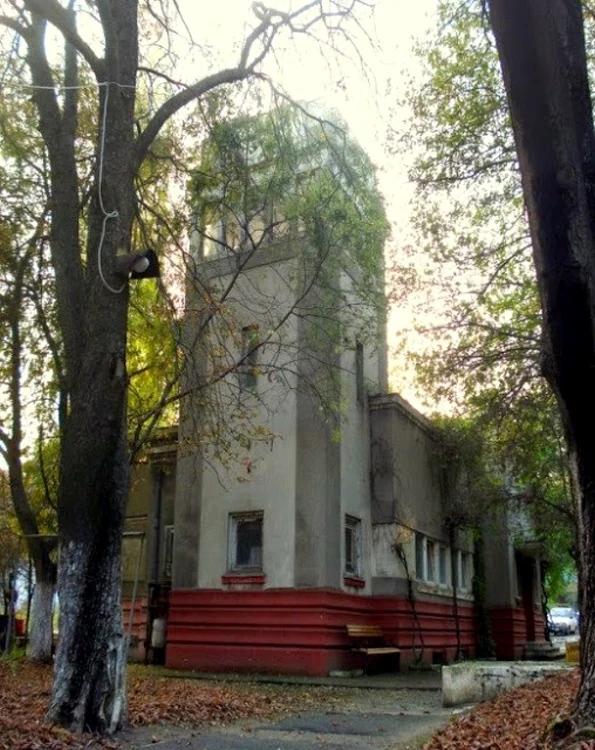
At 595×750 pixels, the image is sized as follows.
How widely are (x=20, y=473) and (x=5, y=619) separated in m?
7.81

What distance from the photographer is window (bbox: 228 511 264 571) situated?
17.2m

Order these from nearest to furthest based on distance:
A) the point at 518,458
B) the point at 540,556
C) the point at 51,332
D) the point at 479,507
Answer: the point at 51,332, the point at 518,458, the point at 479,507, the point at 540,556

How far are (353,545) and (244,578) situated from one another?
269cm

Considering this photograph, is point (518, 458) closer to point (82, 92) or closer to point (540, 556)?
point (540, 556)

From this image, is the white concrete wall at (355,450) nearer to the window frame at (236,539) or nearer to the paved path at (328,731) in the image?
the window frame at (236,539)

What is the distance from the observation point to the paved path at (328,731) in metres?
8.19

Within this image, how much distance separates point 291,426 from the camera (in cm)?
1712

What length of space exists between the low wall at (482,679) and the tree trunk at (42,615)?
8.71 meters

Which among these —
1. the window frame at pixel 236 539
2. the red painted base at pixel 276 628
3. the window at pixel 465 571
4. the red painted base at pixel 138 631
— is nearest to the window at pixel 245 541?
the window frame at pixel 236 539

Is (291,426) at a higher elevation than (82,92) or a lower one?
lower

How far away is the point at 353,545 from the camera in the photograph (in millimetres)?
18000

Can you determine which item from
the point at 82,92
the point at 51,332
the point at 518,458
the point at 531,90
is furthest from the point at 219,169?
the point at 518,458

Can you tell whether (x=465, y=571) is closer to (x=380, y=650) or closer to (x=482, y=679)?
(x=380, y=650)

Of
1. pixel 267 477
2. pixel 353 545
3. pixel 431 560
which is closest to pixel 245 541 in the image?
pixel 267 477
